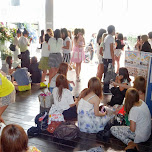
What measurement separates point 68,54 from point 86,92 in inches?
127

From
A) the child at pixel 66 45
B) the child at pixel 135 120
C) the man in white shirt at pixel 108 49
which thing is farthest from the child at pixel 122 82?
the child at pixel 66 45

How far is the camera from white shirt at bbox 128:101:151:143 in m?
3.14

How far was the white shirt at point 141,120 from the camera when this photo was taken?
3145 millimetres

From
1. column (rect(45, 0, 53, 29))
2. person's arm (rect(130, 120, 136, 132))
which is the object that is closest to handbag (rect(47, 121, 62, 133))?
person's arm (rect(130, 120, 136, 132))

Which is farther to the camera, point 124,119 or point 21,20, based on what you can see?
point 21,20

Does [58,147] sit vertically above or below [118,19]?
below

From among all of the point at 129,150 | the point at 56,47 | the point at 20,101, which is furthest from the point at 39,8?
the point at 129,150

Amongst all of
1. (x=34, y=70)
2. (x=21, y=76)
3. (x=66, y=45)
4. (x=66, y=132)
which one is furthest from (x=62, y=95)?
(x=66, y=45)

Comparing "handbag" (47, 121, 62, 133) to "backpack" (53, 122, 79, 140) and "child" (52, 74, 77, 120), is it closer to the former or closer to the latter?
"backpack" (53, 122, 79, 140)

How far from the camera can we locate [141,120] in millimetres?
3191

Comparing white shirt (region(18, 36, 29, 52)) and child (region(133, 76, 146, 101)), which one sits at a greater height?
white shirt (region(18, 36, 29, 52))

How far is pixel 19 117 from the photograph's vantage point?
4.24 metres

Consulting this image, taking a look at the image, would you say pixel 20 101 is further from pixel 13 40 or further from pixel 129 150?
pixel 13 40

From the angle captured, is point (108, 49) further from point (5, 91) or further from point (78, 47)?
point (5, 91)
